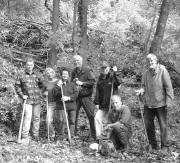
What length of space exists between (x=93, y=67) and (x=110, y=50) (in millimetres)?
2171

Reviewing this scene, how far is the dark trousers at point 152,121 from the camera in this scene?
273 inches

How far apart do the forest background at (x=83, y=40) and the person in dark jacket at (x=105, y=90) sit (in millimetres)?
1603

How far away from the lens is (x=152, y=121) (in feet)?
23.6

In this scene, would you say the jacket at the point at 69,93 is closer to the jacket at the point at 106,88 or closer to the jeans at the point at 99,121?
the jacket at the point at 106,88

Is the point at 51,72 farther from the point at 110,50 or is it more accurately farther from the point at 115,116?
the point at 110,50

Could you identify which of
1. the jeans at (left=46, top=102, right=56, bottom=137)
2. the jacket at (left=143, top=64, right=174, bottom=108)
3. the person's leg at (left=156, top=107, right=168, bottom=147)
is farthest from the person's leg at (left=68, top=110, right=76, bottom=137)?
the person's leg at (left=156, top=107, right=168, bottom=147)

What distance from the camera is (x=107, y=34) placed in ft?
48.2

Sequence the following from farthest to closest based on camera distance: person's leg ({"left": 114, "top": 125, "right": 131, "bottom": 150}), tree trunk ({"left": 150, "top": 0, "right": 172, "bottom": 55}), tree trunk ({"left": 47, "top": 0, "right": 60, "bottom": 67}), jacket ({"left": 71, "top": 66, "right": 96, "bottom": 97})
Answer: tree trunk ({"left": 47, "top": 0, "right": 60, "bottom": 67})
tree trunk ({"left": 150, "top": 0, "right": 172, "bottom": 55})
jacket ({"left": 71, "top": 66, "right": 96, "bottom": 97})
person's leg ({"left": 114, "top": 125, "right": 131, "bottom": 150})

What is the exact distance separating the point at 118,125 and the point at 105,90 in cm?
101

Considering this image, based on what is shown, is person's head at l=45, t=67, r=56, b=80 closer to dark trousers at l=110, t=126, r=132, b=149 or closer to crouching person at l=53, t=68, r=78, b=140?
crouching person at l=53, t=68, r=78, b=140

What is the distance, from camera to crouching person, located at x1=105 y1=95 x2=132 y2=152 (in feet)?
22.6

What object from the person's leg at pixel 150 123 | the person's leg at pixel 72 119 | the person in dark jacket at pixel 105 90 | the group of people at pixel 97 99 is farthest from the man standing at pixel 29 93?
the person's leg at pixel 150 123

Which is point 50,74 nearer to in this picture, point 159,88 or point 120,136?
point 120,136

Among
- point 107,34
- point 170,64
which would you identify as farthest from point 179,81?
point 107,34
